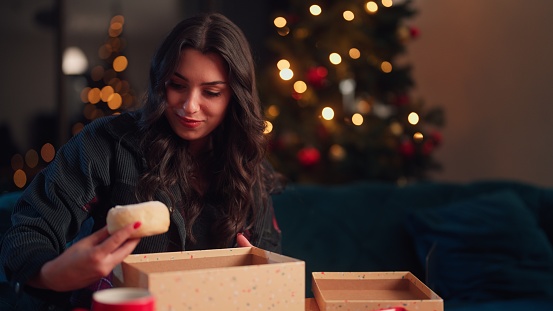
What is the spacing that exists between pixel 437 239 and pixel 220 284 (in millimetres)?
1507

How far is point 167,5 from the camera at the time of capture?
4352mm

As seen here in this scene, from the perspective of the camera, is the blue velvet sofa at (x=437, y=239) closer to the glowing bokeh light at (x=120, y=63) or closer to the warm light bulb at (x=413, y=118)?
the warm light bulb at (x=413, y=118)

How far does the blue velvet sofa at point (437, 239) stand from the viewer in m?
2.41

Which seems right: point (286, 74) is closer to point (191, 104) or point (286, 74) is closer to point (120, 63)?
point (120, 63)

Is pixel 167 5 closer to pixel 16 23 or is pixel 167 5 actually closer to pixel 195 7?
pixel 195 7

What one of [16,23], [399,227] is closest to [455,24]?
[399,227]

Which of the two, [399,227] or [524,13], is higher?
[524,13]

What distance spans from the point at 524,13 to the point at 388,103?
34.1 inches

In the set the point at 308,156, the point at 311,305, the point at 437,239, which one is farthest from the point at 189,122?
the point at 308,156

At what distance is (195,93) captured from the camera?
1.59 meters

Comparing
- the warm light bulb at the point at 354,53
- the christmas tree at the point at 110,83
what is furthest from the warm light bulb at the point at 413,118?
the christmas tree at the point at 110,83

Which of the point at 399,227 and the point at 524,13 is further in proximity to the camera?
the point at 524,13

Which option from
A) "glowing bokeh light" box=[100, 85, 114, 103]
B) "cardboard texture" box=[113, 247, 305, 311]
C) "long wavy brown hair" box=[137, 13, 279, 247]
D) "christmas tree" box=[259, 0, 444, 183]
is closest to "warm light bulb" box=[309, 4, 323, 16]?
"christmas tree" box=[259, 0, 444, 183]

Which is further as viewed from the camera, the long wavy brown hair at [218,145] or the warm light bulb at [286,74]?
the warm light bulb at [286,74]
